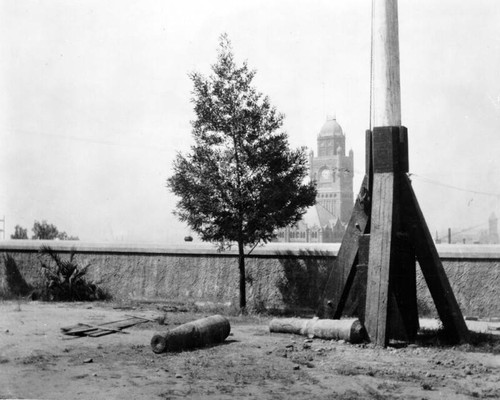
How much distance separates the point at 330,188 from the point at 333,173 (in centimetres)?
467

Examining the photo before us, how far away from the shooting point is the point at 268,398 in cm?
603

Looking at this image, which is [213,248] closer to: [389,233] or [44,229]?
[389,233]

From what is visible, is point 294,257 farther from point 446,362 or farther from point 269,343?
point 446,362

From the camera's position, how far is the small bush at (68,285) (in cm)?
1583

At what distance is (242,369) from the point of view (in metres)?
7.31

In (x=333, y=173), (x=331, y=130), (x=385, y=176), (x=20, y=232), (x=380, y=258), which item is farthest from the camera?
(x=331, y=130)

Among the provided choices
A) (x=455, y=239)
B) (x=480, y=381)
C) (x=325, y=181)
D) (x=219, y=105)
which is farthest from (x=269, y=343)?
(x=325, y=181)

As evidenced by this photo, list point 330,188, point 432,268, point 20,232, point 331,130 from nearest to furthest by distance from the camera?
point 432,268 < point 20,232 < point 330,188 < point 331,130

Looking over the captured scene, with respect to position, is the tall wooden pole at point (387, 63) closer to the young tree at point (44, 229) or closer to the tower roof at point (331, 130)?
the young tree at point (44, 229)

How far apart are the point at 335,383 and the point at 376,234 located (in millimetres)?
3115

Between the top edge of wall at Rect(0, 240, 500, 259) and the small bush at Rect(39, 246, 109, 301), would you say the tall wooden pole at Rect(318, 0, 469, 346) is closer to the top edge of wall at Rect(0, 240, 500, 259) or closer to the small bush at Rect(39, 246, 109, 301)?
the top edge of wall at Rect(0, 240, 500, 259)

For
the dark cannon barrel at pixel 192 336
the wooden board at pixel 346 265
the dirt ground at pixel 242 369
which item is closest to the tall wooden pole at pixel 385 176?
the wooden board at pixel 346 265

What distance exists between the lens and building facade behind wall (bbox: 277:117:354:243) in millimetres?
108938

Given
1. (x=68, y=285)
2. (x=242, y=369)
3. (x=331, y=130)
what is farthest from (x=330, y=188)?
(x=242, y=369)
